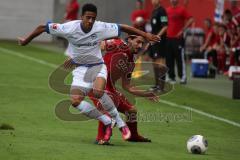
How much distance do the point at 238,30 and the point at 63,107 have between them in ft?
42.0

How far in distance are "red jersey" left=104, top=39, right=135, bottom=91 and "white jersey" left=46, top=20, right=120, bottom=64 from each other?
257 mm

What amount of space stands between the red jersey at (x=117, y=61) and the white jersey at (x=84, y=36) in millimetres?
257

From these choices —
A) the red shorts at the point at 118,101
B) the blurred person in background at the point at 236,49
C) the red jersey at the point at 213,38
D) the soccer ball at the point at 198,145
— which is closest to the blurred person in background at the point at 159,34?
the blurred person in background at the point at 236,49

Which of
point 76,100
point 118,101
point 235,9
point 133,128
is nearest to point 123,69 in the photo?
point 118,101

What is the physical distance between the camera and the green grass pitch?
12.6 meters

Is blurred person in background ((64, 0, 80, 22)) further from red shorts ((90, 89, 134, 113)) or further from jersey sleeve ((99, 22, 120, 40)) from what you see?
jersey sleeve ((99, 22, 120, 40))

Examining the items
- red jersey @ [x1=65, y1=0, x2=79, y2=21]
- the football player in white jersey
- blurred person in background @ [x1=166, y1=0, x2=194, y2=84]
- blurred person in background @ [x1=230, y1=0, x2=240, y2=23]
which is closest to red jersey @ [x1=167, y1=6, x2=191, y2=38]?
blurred person in background @ [x1=166, y1=0, x2=194, y2=84]

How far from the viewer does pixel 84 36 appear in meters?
13.7

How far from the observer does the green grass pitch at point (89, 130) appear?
12617 mm

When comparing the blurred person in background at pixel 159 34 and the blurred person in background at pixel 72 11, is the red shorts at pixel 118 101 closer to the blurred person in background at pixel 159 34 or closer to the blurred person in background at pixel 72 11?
the blurred person in background at pixel 159 34

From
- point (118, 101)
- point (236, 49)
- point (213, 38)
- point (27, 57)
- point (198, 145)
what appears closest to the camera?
point (198, 145)

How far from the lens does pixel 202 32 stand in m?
36.6

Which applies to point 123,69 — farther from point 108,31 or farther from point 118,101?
point 108,31

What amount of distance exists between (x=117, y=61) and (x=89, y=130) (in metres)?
1.65
